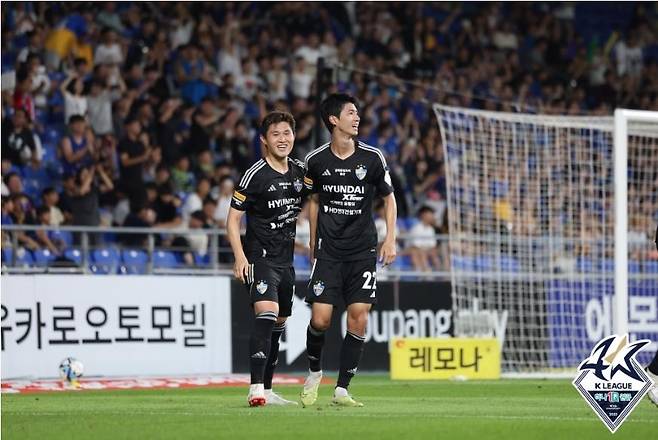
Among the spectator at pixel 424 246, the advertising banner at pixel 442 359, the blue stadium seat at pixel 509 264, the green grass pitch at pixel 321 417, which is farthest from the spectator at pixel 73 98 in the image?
the green grass pitch at pixel 321 417

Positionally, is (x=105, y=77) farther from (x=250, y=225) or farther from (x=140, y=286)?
(x=250, y=225)

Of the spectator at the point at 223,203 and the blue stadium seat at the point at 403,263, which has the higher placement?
the spectator at the point at 223,203

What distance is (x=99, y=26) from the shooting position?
22266 mm

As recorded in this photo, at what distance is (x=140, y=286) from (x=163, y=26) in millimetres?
6429

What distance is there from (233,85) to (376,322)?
17.6 feet

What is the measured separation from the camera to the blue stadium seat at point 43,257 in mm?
17828

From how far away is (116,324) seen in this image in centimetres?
1800

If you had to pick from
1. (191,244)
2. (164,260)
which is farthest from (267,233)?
(191,244)

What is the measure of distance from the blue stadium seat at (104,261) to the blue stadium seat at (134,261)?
13cm

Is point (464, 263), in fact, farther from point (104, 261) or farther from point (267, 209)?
point (267, 209)

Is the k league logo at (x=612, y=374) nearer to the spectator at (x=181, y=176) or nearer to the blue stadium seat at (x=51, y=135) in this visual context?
the spectator at (x=181, y=176)

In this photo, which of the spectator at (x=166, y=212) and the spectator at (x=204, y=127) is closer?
the spectator at (x=166, y=212)

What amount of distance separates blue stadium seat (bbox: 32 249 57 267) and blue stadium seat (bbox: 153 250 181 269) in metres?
1.57

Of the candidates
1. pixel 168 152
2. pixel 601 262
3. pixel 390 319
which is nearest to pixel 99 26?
pixel 168 152
